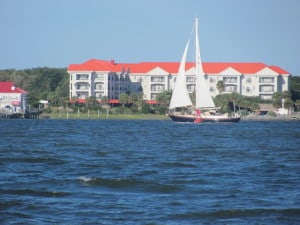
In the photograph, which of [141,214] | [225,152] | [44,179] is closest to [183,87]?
[225,152]

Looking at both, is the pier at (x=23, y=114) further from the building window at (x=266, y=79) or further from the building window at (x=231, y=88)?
the building window at (x=266, y=79)

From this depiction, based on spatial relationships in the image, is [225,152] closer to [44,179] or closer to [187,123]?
[44,179]

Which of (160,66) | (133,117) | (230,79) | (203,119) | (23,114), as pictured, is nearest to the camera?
(203,119)

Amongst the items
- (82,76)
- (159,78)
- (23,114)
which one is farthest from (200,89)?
(159,78)

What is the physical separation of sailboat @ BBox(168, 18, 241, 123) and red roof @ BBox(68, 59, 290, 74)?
33313mm

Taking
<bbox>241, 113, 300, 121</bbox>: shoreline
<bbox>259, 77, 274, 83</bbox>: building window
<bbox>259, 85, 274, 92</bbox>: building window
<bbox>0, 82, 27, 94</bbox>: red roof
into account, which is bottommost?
<bbox>241, 113, 300, 121</bbox>: shoreline

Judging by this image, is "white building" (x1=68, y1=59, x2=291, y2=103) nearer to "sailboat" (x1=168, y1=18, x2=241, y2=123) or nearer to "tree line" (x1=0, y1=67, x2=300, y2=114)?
"tree line" (x1=0, y1=67, x2=300, y2=114)

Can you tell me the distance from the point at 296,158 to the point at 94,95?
96713 mm

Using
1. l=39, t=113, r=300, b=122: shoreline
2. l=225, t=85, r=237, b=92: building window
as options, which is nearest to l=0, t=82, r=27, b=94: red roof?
l=39, t=113, r=300, b=122: shoreline

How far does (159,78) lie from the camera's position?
445 feet

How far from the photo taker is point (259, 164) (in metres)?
32.1

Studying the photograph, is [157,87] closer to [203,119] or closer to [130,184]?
[203,119]

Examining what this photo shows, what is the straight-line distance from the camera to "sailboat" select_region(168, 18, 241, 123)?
3730 inches

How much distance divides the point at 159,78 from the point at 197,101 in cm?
3928
